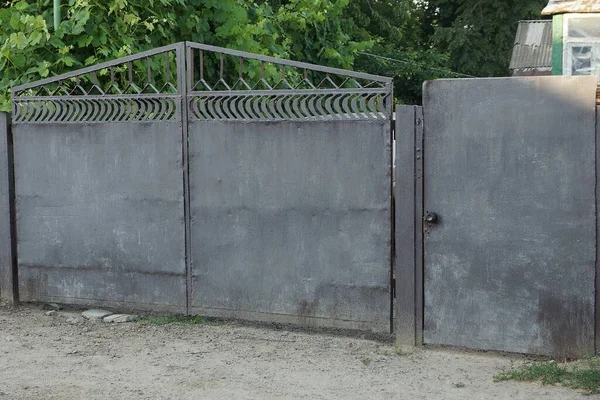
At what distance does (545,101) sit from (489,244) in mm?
967

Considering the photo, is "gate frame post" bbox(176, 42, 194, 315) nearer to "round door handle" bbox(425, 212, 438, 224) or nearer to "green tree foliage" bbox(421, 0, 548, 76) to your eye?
"round door handle" bbox(425, 212, 438, 224)

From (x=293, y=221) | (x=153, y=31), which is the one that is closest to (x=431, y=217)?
(x=293, y=221)

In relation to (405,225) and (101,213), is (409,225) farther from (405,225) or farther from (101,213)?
(101,213)

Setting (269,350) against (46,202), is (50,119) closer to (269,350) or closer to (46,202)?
(46,202)

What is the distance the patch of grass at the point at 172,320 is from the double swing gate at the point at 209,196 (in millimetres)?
100

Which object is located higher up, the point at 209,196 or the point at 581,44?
the point at 581,44

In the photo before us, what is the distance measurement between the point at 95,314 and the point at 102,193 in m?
0.98

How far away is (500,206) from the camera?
5855 mm

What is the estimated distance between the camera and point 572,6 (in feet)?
52.2

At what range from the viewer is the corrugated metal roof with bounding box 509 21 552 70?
72.8ft

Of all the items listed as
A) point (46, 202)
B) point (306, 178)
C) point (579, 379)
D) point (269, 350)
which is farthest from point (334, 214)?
point (46, 202)

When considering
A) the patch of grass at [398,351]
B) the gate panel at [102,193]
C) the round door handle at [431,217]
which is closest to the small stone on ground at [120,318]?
the gate panel at [102,193]

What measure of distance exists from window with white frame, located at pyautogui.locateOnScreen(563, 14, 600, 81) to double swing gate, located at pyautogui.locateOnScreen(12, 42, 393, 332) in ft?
34.5

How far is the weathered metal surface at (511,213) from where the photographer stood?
564 cm
